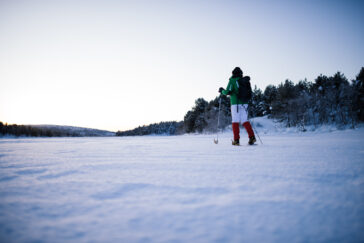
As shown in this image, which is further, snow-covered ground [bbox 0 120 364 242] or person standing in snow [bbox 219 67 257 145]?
person standing in snow [bbox 219 67 257 145]

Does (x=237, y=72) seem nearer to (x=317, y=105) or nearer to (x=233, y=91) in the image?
(x=233, y=91)

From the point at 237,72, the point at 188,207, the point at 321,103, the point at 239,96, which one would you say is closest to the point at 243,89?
the point at 239,96

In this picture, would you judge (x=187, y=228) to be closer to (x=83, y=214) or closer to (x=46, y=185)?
(x=83, y=214)

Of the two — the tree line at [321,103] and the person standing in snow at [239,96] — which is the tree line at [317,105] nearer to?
the tree line at [321,103]

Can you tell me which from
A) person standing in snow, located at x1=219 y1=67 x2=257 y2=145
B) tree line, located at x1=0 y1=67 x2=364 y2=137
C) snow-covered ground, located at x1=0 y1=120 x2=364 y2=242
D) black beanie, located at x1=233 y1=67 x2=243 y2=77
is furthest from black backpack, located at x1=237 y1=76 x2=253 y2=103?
tree line, located at x1=0 y1=67 x2=364 y2=137

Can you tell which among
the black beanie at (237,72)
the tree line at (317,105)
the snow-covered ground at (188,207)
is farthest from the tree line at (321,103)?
the snow-covered ground at (188,207)

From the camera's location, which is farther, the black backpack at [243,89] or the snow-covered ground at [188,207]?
the black backpack at [243,89]

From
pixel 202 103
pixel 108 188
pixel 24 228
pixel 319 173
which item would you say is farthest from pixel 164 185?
pixel 202 103

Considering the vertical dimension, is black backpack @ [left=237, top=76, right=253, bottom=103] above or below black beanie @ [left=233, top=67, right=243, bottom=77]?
below

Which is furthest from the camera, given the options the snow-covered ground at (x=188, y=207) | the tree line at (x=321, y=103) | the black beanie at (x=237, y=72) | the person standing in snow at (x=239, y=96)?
the tree line at (x=321, y=103)

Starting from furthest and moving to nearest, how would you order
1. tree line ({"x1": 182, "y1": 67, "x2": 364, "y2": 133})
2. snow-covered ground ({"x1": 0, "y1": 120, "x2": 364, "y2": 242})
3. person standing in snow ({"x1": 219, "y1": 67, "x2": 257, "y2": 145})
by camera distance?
tree line ({"x1": 182, "y1": 67, "x2": 364, "y2": 133}), person standing in snow ({"x1": 219, "y1": 67, "x2": 257, "y2": 145}), snow-covered ground ({"x1": 0, "y1": 120, "x2": 364, "y2": 242})

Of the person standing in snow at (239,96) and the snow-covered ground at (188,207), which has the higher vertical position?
the person standing in snow at (239,96)

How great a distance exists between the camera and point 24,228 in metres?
0.60

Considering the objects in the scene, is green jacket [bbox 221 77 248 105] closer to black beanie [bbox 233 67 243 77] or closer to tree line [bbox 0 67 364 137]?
black beanie [bbox 233 67 243 77]
